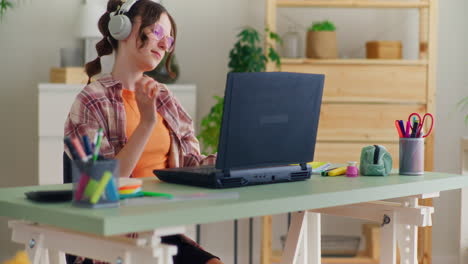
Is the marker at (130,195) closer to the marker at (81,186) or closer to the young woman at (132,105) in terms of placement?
Answer: the marker at (81,186)

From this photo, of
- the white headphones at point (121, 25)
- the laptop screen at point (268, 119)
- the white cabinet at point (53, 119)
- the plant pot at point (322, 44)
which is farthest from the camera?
the plant pot at point (322, 44)

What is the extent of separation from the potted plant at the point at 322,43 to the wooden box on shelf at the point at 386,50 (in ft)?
0.75

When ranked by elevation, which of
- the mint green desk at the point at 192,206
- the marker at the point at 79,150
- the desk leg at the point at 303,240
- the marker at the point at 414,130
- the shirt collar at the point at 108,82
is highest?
the shirt collar at the point at 108,82

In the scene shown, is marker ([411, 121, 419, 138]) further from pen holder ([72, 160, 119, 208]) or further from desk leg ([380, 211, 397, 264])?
pen holder ([72, 160, 119, 208])

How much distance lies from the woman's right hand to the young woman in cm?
14

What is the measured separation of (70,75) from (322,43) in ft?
4.33

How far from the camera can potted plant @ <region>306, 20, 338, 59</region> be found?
12.9 ft

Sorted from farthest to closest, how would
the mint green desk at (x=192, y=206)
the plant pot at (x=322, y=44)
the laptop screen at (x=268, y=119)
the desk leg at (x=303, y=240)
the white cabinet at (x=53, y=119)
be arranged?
the plant pot at (x=322, y=44)
the white cabinet at (x=53, y=119)
the desk leg at (x=303, y=240)
the laptop screen at (x=268, y=119)
the mint green desk at (x=192, y=206)

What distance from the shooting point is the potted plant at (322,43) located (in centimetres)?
394

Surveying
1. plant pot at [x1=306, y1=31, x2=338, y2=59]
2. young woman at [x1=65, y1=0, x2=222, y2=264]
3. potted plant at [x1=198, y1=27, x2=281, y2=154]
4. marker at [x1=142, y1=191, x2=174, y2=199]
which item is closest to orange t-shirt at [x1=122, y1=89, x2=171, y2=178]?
young woman at [x1=65, y1=0, x2=222, y2=264]

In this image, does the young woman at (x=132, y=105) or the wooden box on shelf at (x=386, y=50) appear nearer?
the young woman at (x=132, y=105)

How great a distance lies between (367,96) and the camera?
3.95m

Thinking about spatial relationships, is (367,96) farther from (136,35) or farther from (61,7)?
(136,35)

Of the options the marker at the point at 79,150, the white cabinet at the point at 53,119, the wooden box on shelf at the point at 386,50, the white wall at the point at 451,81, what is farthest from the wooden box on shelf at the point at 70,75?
the marker at the point at 79,150
